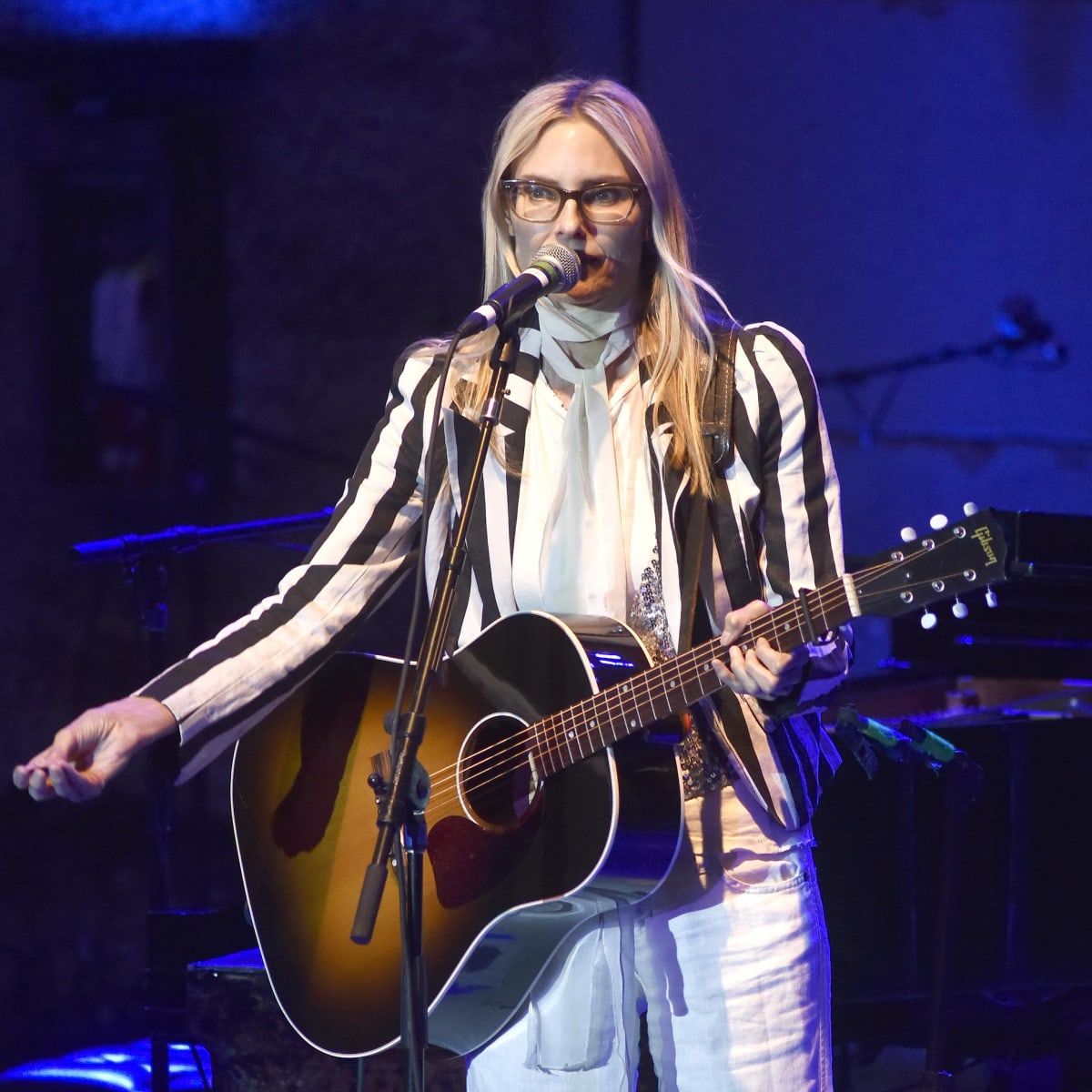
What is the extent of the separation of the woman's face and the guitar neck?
626 millimetres

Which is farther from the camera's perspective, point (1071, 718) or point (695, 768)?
point (1071, 718)

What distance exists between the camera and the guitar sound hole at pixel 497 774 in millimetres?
2504

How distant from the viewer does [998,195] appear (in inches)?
220

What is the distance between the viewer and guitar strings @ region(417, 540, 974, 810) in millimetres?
2221

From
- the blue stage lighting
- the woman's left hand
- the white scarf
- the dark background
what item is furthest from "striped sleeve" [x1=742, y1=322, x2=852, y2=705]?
the blue stage lighting

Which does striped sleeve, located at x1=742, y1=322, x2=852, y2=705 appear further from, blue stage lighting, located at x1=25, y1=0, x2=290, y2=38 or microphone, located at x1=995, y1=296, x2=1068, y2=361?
blue stage lighting, located at x1=25, y1=0, x2=290, y2=38

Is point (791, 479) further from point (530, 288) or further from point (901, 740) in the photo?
point (901, 740)

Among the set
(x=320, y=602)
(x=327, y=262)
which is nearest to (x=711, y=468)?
(x=320, y=602)

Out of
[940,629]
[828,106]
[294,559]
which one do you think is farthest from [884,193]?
[294,559]

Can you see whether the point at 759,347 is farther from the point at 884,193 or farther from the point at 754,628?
the point at 884,193

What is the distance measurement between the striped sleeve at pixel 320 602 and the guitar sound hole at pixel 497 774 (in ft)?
1.04

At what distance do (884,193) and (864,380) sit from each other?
0.69m

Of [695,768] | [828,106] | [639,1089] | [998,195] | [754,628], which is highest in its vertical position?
[828,106]

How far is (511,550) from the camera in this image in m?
2.61
